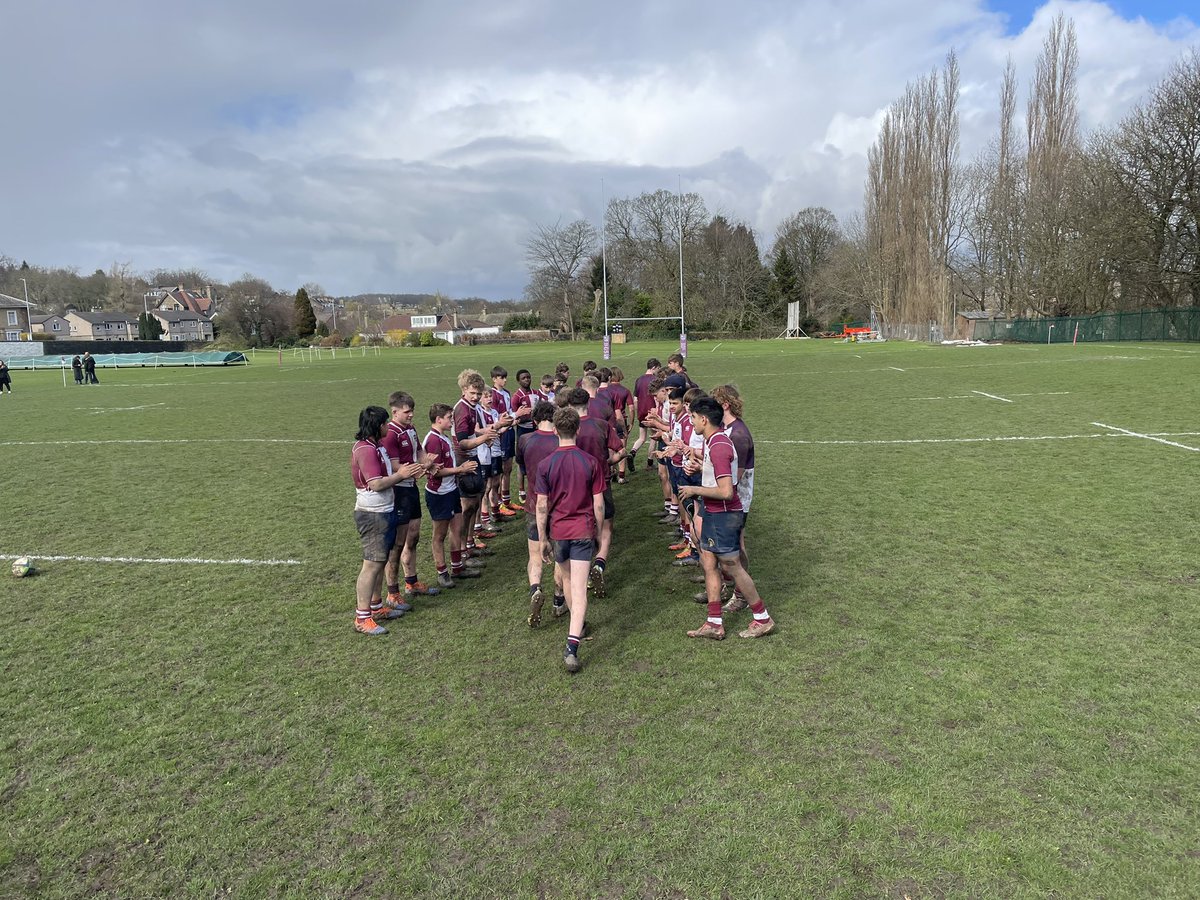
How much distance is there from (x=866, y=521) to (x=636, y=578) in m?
3.29

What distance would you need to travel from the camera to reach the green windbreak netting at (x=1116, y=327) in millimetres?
39438

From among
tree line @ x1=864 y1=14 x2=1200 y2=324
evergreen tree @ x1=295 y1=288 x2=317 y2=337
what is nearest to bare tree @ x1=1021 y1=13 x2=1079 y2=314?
tree line @ x1=864 y1=14 x2=1200 y2=324

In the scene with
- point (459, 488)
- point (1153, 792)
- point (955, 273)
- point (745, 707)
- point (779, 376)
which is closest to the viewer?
point (1153, 792)

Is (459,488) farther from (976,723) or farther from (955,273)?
(955,273)

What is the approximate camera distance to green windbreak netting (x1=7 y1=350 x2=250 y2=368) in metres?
51.4

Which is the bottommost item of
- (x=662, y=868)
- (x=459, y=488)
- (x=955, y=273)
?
(x=662, y=868)

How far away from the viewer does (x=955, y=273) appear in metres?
64.7

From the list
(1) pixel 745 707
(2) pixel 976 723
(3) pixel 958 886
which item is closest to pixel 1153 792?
(2) pixel 976 723

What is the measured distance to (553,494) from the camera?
17.6 ft

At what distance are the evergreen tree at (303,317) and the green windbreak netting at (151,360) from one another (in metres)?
33.0

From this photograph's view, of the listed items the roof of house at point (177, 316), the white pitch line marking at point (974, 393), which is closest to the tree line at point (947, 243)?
the white pitch line marking at point (974, 393)

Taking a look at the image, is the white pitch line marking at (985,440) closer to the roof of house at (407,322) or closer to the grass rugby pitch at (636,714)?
the grass rugby pitch at (636,714)

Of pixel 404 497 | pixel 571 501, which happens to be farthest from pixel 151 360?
pixel 571 501

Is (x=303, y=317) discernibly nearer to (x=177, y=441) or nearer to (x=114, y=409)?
(x=114, y=409)
